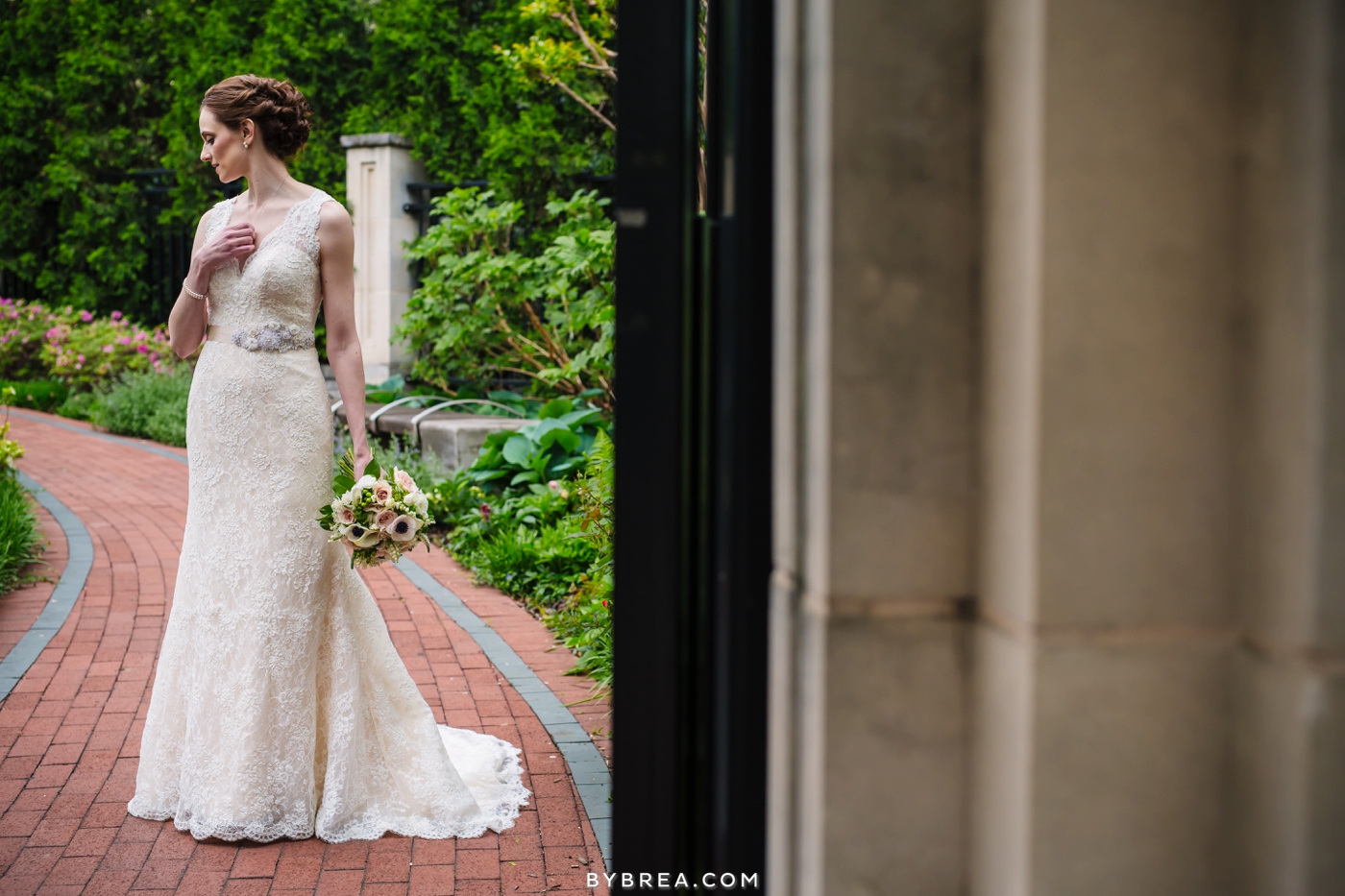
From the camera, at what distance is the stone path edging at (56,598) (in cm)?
453

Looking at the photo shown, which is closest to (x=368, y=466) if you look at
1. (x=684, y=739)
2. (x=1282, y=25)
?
(x=684, y=739)

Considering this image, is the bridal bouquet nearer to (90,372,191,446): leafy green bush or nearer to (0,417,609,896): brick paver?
(0,417,609,896): brick paver

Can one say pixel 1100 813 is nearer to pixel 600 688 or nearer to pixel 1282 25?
pixel 1282 25

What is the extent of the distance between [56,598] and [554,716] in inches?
125

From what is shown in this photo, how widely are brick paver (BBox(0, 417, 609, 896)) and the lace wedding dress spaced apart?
11cm

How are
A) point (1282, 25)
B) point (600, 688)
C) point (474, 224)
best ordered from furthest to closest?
point (474, 224)
point (600, 688)
point (1282, 25)

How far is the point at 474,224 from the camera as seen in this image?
966 cm

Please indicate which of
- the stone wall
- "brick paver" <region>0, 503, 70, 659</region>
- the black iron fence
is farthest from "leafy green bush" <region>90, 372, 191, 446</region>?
the stone wall

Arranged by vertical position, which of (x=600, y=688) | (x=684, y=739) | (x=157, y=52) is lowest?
(x=600, y=688)

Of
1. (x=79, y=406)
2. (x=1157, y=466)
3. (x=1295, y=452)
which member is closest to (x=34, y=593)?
(x=1157, y=466)

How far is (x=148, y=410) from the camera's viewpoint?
11281 mm

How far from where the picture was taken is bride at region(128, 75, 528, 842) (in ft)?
9.86

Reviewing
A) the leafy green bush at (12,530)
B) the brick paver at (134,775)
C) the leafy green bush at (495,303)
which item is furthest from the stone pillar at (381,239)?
the brick paver at (134,775)

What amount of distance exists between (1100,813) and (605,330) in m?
7.23
